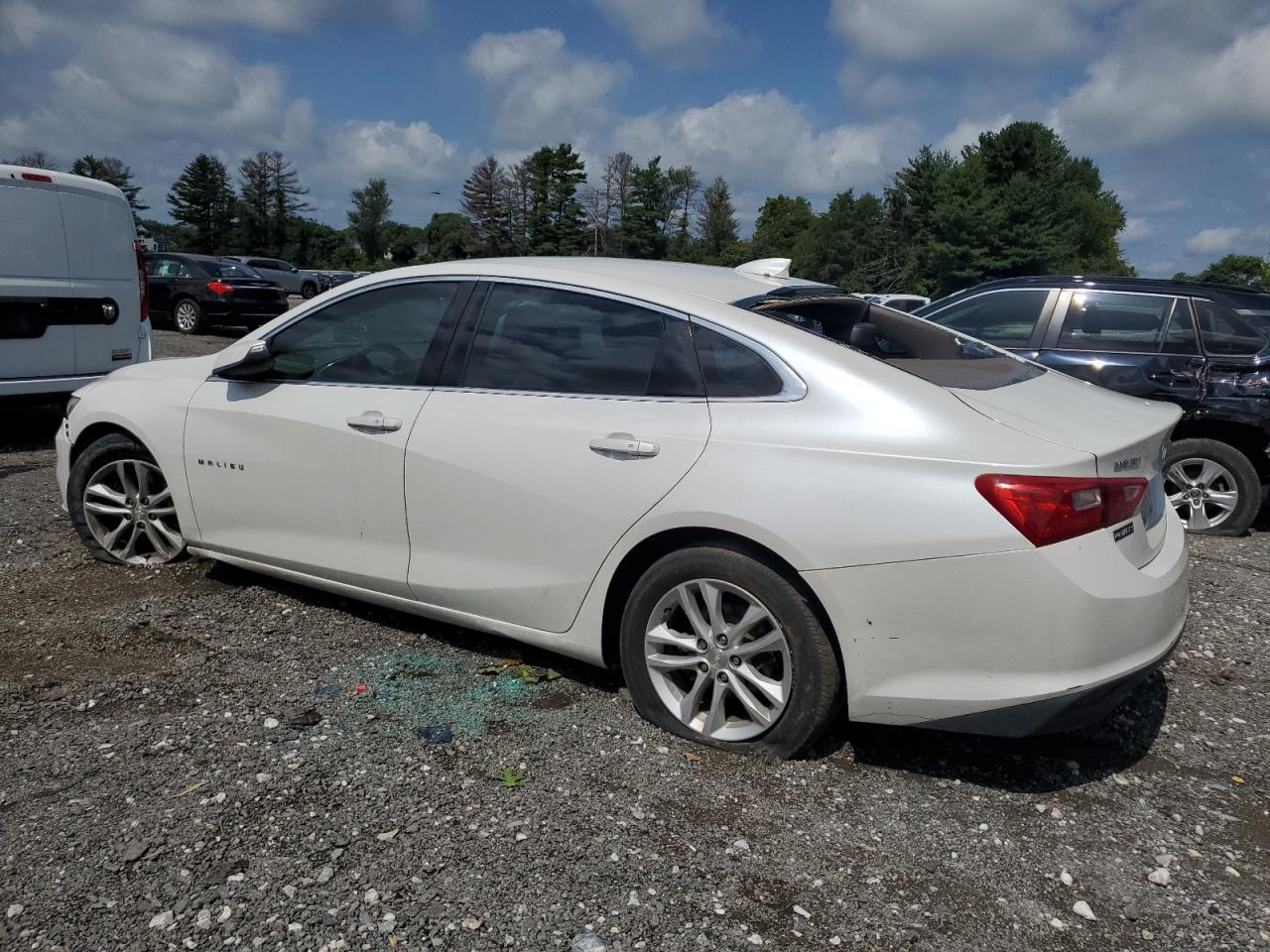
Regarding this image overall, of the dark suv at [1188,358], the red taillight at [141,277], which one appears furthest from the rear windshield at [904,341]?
the red taillight at [141,277]

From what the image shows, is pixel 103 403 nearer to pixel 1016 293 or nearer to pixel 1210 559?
pixel 1016 293

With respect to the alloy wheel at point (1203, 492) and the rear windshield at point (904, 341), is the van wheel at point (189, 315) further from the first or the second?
the rear windshield at point (904, 341)

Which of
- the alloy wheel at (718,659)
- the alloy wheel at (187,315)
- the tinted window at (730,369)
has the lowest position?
the alloy wheel at (718,659)

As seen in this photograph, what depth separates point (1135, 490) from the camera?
9.53ft

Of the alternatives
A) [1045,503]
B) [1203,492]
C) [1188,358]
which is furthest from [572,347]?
[1203,492]

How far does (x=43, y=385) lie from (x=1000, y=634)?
23.6 ft

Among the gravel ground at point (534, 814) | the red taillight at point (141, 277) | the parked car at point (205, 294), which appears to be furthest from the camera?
the parked car at point (205, 294)

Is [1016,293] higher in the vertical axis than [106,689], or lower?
higher

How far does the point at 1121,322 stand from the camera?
6.57 m

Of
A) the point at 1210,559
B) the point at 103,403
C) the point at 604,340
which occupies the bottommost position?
the point at 1210,559

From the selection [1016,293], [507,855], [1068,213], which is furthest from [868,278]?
[507,855]

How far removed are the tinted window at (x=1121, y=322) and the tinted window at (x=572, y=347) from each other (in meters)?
4.27

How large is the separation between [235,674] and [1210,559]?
543 cm

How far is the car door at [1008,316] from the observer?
6.70 metres
